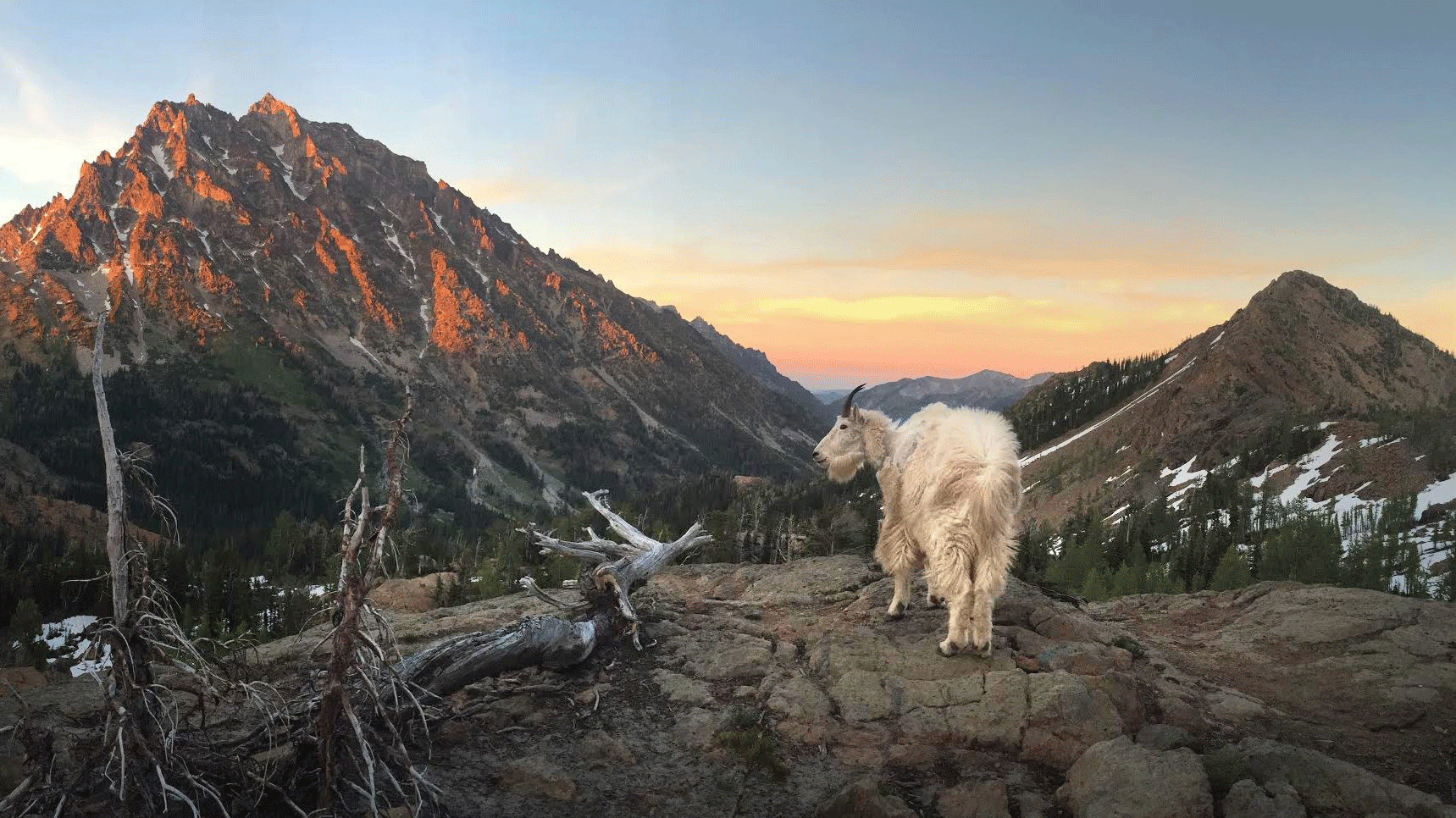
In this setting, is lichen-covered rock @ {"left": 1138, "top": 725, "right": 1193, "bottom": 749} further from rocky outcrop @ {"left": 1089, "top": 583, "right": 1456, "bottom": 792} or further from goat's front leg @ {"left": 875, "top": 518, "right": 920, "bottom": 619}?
goat's front leg @ {"left": 875, "top": 518, "right": 920, "bottom": 619}

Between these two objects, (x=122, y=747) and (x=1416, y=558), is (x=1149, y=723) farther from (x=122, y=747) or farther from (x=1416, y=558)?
(x=1416, y=558)

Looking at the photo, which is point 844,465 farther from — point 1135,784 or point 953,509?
point 1135,784

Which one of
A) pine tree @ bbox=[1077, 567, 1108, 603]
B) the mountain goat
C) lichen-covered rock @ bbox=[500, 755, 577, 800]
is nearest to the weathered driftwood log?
lichen-covered rock @ bbox=[500, 755, 577, 800]

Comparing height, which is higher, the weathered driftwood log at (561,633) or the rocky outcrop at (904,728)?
the weathered driftwood log at (561,633)

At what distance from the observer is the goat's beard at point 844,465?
472 inches

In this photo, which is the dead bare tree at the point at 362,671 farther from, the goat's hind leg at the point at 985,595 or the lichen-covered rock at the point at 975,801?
the goat's hind leg at the point at 985,595

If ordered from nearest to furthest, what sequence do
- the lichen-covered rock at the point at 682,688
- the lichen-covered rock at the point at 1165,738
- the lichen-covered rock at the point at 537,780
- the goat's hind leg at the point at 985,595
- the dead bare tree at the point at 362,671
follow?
the dead bare tree at the point at 362,671, the lichen-covered rock at the point at 537,780, the lichen-covered rock at the point at 1165,738, the lichen-covered rock at the point at 682,688, the goat's hind leg at the point at 985,595

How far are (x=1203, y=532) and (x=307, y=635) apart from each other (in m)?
48.2

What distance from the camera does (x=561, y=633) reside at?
8977 millimetres

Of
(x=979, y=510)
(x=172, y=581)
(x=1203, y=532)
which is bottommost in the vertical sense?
(x=172, y=581)

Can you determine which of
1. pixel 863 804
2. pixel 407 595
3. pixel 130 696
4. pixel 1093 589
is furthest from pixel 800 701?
pixel 1093 589

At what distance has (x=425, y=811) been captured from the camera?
5.75 m

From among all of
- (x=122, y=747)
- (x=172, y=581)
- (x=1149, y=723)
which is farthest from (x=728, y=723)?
(x=172, y=581)

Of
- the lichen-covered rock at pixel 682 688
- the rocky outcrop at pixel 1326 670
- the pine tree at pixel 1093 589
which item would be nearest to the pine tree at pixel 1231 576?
the pine tree at pixel 1093 589
